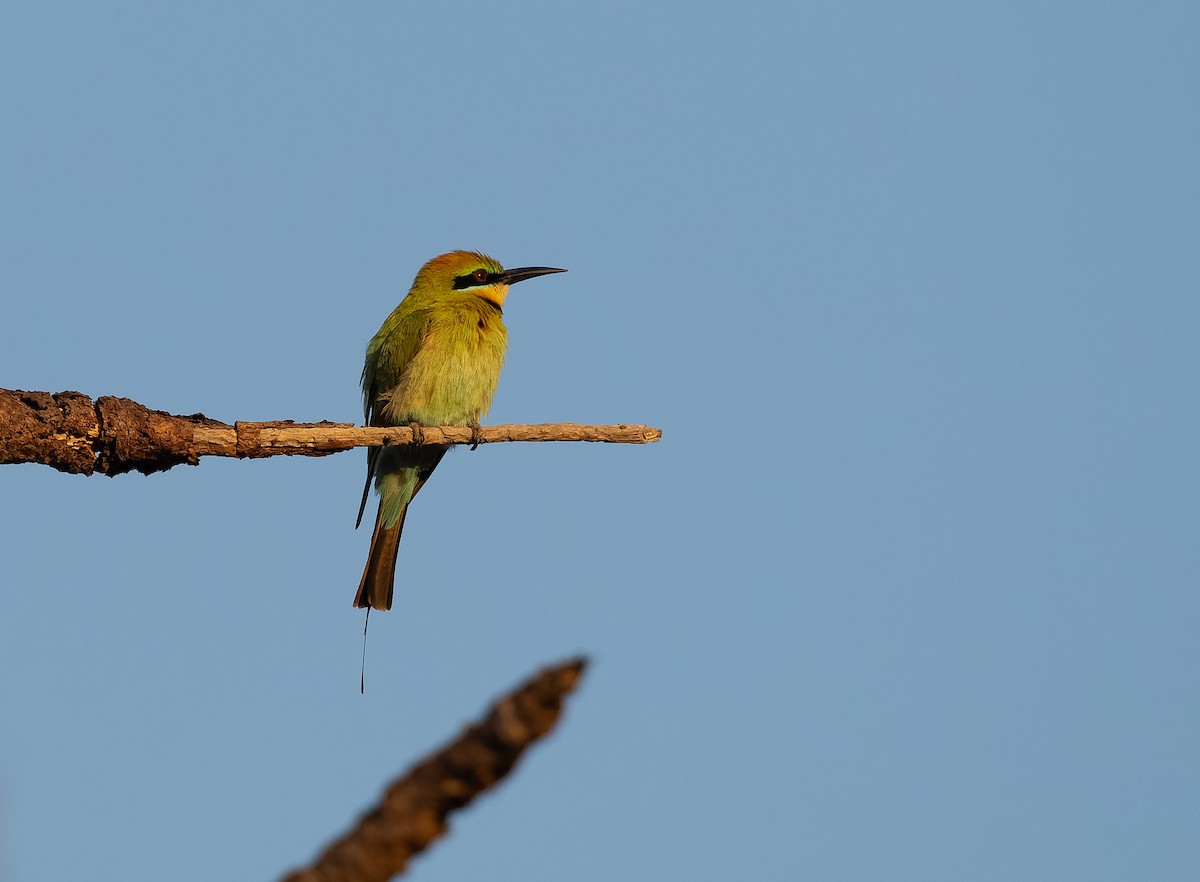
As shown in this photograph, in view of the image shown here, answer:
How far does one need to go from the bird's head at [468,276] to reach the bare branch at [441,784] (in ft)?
18.0

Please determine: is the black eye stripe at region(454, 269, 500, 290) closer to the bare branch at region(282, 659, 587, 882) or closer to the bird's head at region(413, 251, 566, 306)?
the bird's head at region(413, 251, 566, 306)

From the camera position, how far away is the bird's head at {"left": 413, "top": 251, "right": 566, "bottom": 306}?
21.6 feet

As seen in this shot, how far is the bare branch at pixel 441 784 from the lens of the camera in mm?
1083

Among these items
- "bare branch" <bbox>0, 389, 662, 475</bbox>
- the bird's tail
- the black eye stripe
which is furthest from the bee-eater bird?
"bare branch" <bbox>0, 389, 662, 475</bbox>

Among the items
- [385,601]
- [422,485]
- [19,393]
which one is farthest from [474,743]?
[422,485]

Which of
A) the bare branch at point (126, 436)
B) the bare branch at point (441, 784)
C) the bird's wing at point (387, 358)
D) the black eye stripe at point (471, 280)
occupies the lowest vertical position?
the bare branch at point (441, 784)

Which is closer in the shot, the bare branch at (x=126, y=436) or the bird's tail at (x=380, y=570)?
the bare branch at (x=126, y=436)

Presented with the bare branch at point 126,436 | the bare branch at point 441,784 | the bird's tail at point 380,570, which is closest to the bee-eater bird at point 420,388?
the bird's tail at point 380,570

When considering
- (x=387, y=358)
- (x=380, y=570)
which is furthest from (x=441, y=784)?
(x=387, y=358)

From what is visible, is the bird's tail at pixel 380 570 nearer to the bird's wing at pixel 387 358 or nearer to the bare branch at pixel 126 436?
the bird's wing at pixel 387 358

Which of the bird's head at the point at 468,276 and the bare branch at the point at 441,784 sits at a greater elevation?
the bird's head at the point at 468,276

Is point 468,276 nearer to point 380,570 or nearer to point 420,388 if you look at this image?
point 420,388

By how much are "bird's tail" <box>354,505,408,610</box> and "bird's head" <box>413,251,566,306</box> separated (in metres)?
1.25

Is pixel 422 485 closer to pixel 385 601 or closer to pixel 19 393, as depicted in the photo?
pixel 385 601
